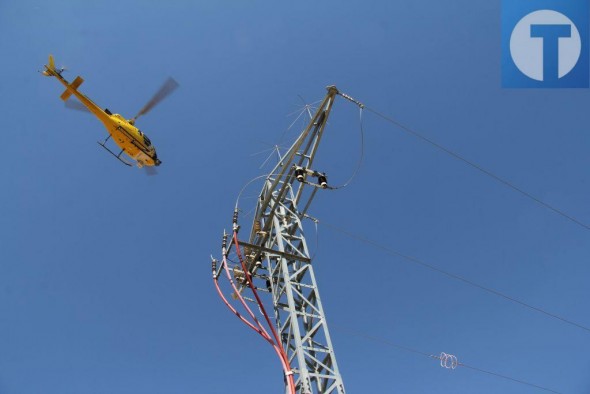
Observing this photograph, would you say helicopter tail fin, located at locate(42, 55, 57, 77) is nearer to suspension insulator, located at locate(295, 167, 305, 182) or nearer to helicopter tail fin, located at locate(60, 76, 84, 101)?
helicopter tail fin, located at locate(60, 76, 84, 101)

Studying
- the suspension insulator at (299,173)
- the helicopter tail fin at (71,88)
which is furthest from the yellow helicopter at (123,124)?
the suspension insulator at (299,173)

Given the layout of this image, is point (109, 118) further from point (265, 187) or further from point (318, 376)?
point (318, 376)

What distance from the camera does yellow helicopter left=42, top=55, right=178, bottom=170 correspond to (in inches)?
808

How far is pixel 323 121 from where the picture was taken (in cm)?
1335

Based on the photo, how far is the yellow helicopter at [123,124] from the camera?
Result: 808 inches

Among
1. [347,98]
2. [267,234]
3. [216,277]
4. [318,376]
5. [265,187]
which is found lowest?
[318,376]

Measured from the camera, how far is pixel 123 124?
70.7 feet

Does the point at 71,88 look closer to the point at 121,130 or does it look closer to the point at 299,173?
the point at 121,130

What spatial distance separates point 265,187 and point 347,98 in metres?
4.19

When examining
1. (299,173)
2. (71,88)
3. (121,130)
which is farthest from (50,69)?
(299,173)

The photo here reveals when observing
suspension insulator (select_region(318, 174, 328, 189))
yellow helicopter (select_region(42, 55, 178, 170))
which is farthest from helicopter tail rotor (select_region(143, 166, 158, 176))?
suspension insulator (select_region(318, 174, 328, 189))

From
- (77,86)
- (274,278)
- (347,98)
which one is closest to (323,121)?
(347,98)

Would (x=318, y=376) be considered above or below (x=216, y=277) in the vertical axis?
below

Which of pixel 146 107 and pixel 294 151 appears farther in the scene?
pixel 146 107
